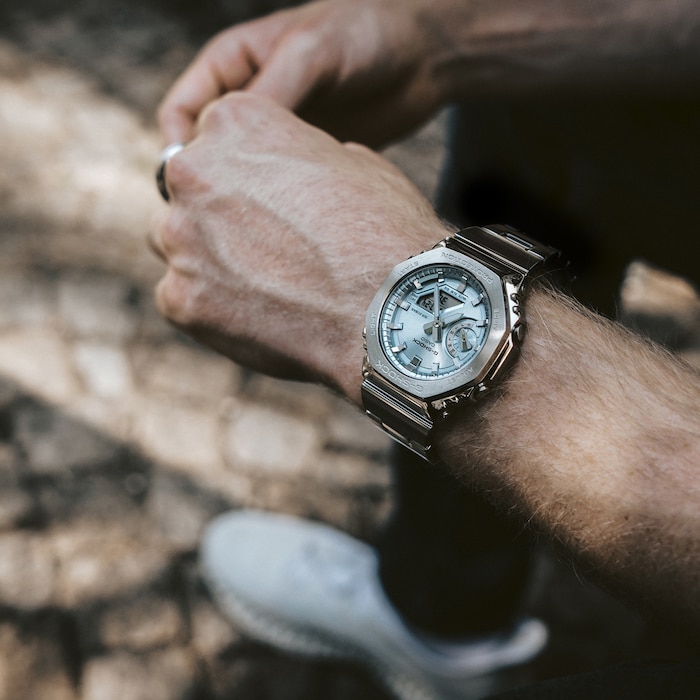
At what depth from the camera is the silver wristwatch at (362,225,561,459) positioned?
1.05 metres

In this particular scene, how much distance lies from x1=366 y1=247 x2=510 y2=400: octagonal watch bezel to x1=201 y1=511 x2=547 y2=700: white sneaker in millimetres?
1064

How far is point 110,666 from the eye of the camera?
6.10 feet

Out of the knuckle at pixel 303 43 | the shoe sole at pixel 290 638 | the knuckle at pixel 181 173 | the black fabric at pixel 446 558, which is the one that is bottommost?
the shoe sole at pixel 290 638

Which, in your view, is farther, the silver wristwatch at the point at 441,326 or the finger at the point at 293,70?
the finger at the point at 293,70

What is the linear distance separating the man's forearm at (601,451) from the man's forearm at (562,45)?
1.82 feet

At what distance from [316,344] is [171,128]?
674 mm

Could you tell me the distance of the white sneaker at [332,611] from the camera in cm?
190

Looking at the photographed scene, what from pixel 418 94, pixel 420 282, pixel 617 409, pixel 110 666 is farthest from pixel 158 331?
pixel 617 409

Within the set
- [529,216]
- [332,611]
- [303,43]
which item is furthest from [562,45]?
[332,611]

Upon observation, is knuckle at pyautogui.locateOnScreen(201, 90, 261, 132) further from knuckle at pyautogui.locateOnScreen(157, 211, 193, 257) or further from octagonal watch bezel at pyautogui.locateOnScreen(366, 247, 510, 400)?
octagonal watch bezel at pyautogui.locateOnScreen(366, 247, 510, 400)

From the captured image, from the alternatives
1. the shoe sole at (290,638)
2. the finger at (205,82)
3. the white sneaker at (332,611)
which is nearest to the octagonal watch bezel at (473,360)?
the finger at (205,82)

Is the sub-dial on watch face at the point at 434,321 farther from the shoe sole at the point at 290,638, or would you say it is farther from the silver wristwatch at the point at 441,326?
the shoe sole at the point at 290,638

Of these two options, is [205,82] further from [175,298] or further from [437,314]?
[437,314]

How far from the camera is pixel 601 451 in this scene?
98cm
